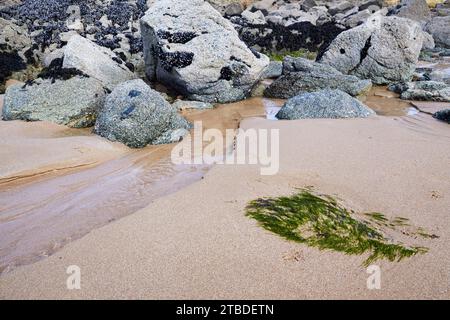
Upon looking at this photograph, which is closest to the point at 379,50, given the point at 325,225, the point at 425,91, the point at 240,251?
the point at 425,91

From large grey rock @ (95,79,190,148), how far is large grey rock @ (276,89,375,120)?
230 cm

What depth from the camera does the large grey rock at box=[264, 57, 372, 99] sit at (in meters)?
9.37

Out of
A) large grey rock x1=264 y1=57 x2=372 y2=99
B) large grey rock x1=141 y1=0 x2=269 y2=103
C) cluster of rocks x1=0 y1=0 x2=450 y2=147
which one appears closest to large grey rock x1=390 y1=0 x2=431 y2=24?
cluster of rocks x1=0 y1=0 x2=450 y2=147

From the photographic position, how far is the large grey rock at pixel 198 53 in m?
8.75

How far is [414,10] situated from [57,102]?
25455mm

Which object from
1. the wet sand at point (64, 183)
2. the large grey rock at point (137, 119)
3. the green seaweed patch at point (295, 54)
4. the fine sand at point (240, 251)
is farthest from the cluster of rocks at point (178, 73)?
the green seaweed patch at point (295, 54)

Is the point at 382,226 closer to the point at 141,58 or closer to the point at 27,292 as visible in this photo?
the point at 27,292

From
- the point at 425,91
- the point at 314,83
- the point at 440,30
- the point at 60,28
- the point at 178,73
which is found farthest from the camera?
the point at 440,30

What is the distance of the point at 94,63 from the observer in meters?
8.79

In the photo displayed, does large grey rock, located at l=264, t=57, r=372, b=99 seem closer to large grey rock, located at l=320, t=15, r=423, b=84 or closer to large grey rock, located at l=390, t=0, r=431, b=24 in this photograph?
large grey rock, located at l=320, t=15, r=423, b=84

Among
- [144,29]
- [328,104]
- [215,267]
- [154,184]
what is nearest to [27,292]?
[215,267]

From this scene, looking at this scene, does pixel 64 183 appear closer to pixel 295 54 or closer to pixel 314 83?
pixel 314 83

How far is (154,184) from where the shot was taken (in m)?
4.61
